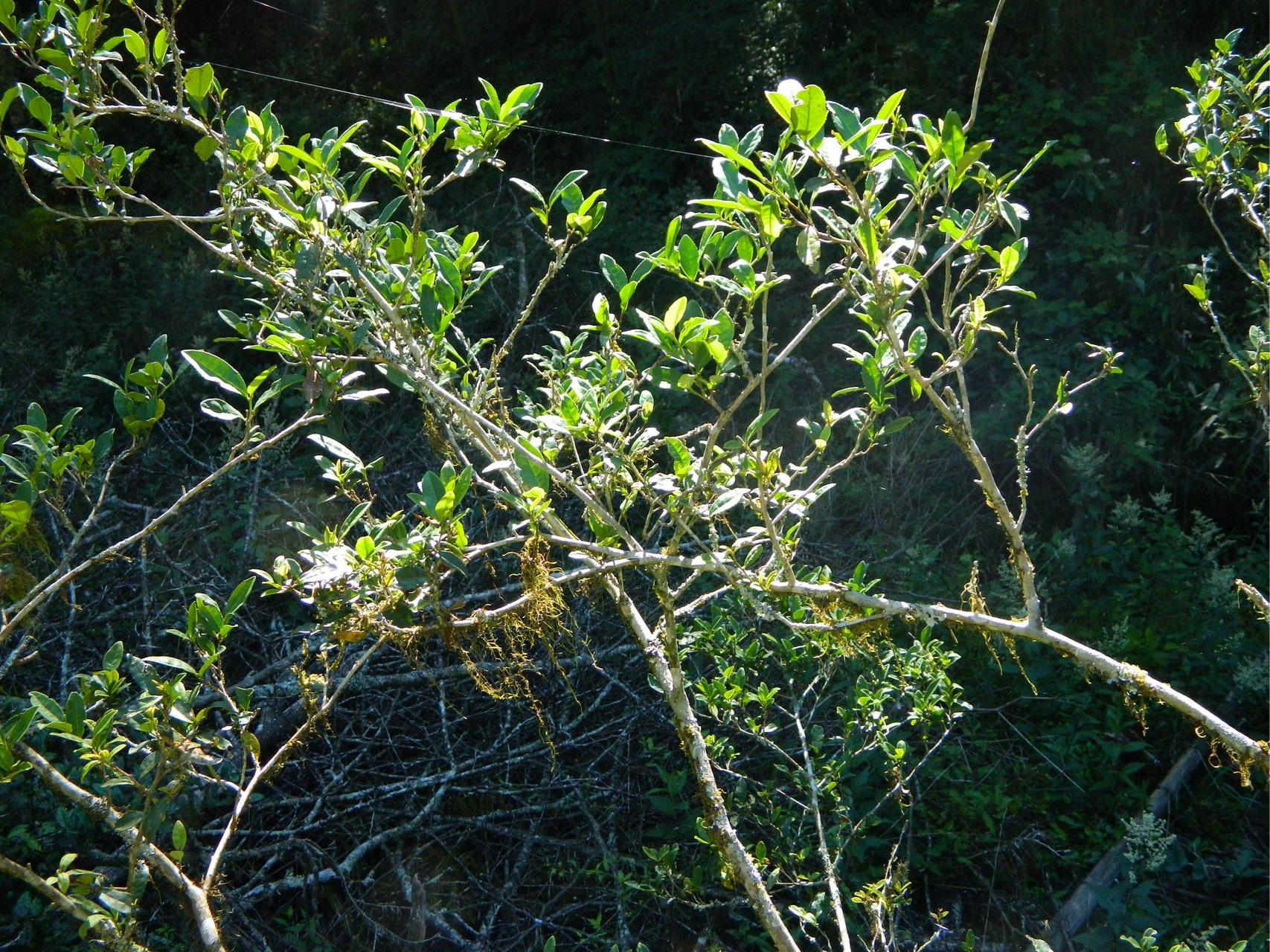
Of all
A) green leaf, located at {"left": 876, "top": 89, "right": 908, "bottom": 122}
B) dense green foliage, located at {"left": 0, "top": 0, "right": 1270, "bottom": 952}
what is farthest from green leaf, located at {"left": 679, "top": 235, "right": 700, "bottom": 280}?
green leaf, located at {"left": 876, "top": 89, "right": 908, "bottom": 122}

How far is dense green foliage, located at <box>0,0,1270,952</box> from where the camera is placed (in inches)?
59.9

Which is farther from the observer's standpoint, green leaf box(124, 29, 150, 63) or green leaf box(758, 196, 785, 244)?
green leaf box(124, 29, 150, 63)

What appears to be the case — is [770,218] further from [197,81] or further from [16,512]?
[16,512]

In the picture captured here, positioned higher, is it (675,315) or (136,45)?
(136,45)

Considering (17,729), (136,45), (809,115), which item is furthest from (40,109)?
(809,115)

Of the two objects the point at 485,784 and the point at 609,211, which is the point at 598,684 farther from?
the point at 609,211

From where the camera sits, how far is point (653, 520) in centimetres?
369

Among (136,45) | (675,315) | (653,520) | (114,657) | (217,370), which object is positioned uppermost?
(136,45)

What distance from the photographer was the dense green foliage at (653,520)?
1521mm

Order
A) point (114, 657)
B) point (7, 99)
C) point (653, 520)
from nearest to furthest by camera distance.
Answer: point (7, 99) < point (114, 657) < point (653, 520)

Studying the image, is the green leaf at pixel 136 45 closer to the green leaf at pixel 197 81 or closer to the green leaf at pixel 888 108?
the green leaf at pixel 197 81

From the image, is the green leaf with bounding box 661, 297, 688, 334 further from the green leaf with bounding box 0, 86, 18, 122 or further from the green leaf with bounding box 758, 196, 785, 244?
the green leaf with bounding box 0, 86, 18, 122

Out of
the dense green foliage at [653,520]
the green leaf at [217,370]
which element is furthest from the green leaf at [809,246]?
the green leaf at [217,370]

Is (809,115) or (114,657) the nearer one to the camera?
(809,115)
